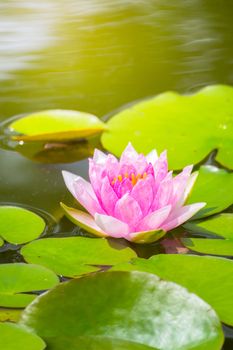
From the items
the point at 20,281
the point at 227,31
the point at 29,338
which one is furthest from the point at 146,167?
the point at 227,31

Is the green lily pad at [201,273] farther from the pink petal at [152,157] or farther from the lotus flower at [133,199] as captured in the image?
the pink petal at [152,157]

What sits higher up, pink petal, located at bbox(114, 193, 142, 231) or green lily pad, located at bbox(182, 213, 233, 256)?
pink petal, located at bbox(114, 193, 142, 231)

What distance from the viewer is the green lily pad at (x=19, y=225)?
1.33 meters

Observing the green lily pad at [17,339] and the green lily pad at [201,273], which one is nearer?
the green lily pad at [17,339]

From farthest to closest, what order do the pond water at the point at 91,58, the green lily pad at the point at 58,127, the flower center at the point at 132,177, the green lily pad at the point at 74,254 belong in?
1. the green lily pad at the point at 58,127
2. the pond water at the point at 91,58
3. the flower center at the point at 132,177
4. the green lily pad at the point at 74,254

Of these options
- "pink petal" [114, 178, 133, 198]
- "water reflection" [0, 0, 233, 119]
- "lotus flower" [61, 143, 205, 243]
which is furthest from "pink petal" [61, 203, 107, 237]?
"water reflection" [0, 0, 233, 119]

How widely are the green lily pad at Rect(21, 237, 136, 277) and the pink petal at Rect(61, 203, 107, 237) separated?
2 cm

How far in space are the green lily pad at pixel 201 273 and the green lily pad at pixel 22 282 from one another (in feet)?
0.46

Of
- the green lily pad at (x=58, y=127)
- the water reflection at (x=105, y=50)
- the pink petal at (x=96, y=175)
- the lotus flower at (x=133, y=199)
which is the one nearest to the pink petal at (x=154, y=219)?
the lotus flower at (x=133, y=199)

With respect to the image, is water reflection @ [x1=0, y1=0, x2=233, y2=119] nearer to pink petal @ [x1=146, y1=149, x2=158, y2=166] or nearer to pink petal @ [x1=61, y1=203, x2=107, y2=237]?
pink petal @ [x1=146, y1=149, x2=158, y2=166]

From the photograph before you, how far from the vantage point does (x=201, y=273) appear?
1158 mm

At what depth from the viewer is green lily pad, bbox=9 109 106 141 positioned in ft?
5.92

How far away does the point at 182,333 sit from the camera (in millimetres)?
999

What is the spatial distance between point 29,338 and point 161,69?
1.45 meters
